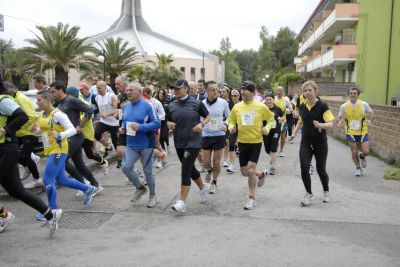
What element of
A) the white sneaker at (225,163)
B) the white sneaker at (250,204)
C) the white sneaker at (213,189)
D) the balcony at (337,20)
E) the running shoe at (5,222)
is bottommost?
the white sneaker at (225,163)

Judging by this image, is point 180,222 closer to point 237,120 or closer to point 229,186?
point 237,120

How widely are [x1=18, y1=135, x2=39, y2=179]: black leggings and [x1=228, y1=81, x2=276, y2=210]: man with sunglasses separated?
3.32m

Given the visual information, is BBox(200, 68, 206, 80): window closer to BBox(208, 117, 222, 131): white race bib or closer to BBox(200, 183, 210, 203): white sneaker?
BBox(208, 117, 222, 131): white race bib

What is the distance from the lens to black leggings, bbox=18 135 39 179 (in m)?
7.54

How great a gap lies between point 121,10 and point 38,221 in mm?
95271

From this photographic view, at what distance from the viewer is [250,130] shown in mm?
6852

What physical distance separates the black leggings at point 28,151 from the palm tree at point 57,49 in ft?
85.6

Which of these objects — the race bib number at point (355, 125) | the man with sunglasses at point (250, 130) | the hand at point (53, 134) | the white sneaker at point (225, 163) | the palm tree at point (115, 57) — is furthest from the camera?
the palm tree at point (115, 57)

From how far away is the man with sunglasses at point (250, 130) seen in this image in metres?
6.84

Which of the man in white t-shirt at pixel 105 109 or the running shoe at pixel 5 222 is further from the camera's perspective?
Result: the man in white t-shirt at pixel 105 109

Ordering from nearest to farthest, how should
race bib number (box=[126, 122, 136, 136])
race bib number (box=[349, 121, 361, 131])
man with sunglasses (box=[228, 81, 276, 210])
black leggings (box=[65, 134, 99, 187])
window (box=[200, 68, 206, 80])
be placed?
race bib number (box=[126, 122, 136, 136])
man with sunglasses (box=[228, 81, 276, 210])
black leggings (box=[65, 134, 99, 187])
race bib number (box=[349, 121, 361, 131])
window (box=[200, 68, 206, 80])

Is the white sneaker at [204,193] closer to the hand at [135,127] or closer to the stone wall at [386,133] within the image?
the hand at [135,127]

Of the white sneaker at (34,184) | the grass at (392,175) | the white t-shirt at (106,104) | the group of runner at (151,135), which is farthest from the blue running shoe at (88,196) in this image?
the grass at (392,175)

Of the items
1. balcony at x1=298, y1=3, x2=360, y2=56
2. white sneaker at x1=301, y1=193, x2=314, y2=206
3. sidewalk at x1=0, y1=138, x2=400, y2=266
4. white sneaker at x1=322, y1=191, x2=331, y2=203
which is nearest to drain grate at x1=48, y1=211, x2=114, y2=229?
sidewalk at x1=0, y1=138, x2=400, y2=266
